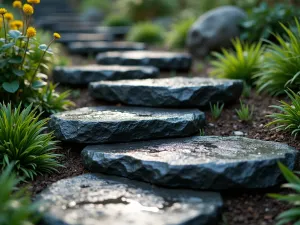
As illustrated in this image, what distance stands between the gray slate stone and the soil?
2.54 metres

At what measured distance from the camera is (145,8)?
1260 centimetres

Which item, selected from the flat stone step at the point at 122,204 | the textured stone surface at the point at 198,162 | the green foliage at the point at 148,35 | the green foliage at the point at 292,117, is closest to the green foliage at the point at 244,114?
the green foliage at the point at 292,117

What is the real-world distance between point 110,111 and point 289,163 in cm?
187

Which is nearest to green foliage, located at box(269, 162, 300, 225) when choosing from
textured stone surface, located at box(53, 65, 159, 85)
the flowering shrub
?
the flowering shrub

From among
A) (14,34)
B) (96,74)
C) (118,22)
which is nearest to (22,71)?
(14,34)

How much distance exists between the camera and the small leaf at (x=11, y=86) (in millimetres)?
3646

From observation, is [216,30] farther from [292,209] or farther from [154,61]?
[292,209]

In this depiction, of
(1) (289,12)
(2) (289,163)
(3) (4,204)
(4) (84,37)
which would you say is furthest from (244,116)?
(4) (84,37)

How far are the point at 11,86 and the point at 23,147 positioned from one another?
0.90 m

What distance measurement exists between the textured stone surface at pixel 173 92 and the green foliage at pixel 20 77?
68cm

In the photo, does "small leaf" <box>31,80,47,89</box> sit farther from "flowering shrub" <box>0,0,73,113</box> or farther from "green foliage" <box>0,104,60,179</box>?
"green foliage" <box>0,104,60,179</box>

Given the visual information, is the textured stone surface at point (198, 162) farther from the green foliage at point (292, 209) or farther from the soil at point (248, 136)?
the green foliage at point (292, 209)

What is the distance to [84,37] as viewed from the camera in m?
9.55

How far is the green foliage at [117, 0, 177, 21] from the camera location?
1237 cm
